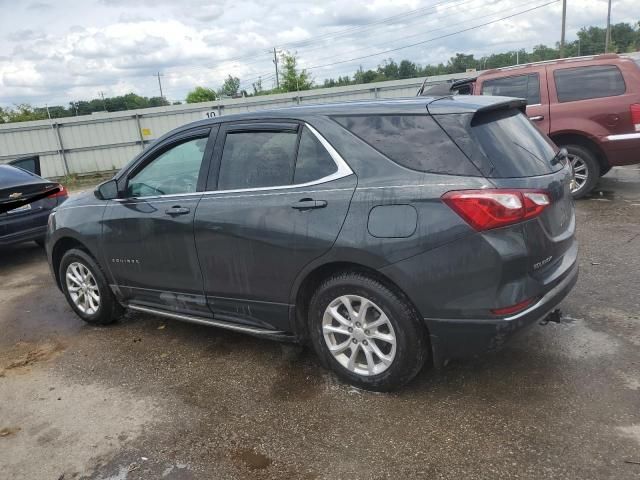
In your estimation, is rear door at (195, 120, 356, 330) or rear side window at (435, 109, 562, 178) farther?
rear door at (195, 120, 356, 330)

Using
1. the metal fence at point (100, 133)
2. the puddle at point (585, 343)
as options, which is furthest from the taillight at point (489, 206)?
the metal fence at point (100, 133)

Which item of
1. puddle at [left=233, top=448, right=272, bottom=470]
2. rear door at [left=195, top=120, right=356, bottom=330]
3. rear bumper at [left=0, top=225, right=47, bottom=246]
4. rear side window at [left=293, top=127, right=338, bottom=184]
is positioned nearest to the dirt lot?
puddle at [left=233, top=448, right=272, bottom=470]

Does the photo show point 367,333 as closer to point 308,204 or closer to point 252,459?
point 308,204

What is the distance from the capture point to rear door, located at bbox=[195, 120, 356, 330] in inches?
127

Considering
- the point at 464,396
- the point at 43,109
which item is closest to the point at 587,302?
the point at 464,396

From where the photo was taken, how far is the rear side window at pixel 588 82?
Result: 7418mm

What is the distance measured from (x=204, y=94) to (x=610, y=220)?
69.6 meters

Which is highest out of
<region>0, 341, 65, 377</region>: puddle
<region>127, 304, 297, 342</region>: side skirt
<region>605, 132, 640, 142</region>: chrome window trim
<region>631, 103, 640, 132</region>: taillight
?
<region>631, 103, 640, 132</region>: taillight

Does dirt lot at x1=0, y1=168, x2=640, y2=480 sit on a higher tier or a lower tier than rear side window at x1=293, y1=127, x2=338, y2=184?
lower

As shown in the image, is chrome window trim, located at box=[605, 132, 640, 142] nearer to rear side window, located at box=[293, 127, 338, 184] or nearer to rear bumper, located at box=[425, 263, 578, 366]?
rear bumper, located at box=[425, 263, 578, 366]

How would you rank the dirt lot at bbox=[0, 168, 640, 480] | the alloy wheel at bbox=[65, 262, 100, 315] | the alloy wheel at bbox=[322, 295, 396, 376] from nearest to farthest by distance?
the dirt lot at bbox=[0, 168, 640, 480], the alloy wheel at bbox=[322, 295, 396, 376], the alloy wheel at bbox=[65, 262, 100, 315]

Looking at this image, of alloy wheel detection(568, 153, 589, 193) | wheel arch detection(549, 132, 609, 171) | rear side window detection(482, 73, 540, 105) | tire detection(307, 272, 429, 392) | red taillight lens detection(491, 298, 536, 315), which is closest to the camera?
red taillight lens detection(491, 298, 536, 315)

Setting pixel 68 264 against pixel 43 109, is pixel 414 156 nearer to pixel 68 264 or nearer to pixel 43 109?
pixel 68 264

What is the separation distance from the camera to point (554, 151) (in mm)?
3607
